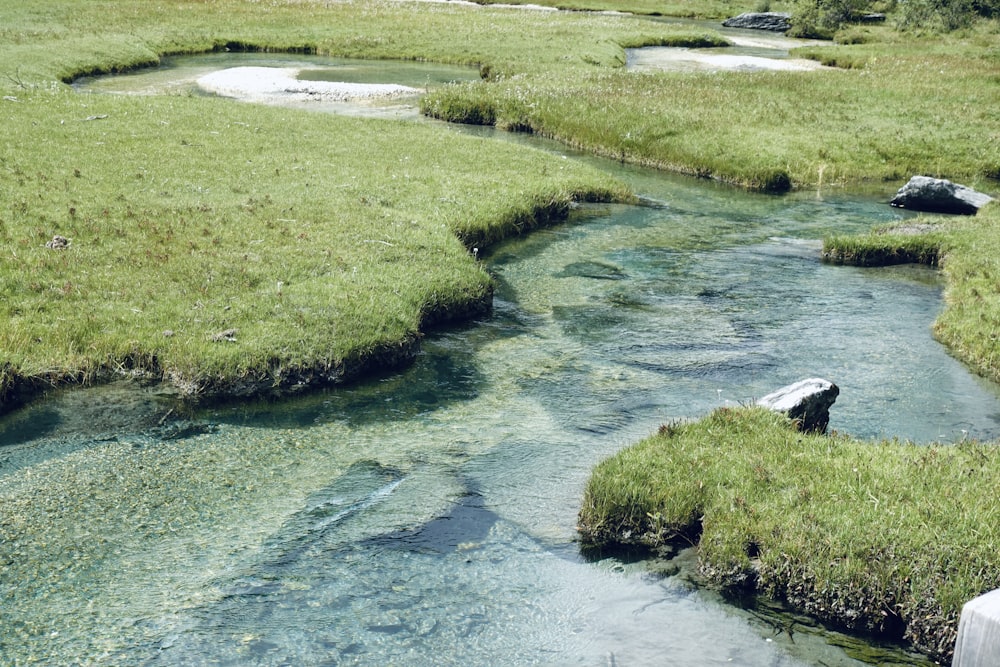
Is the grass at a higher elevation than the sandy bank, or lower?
lower

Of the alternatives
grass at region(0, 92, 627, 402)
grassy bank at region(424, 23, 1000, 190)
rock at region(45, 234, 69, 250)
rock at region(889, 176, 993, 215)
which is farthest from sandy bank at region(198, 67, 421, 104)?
rock at region(45, 234, 69, 250)

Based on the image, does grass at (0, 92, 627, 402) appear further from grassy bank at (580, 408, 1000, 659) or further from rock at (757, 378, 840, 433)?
rock at (757, 378, 840, 433)

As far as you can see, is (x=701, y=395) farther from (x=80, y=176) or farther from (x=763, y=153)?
(x=763, y=153)

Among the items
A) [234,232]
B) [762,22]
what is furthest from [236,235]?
[762,22]

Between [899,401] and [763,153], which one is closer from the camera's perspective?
[899,401]

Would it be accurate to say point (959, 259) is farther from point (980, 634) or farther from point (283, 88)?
point (283, 88)

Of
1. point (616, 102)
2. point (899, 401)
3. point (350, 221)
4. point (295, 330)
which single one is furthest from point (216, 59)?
point (899, 401)
